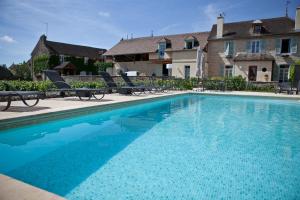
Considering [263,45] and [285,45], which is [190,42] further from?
[285,45]

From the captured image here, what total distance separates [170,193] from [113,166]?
1262 millimetres

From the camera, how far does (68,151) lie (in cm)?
478

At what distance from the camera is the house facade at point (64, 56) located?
40.5 metres

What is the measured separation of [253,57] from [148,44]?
16458mm

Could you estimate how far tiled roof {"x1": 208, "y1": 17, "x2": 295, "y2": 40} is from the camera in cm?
2748

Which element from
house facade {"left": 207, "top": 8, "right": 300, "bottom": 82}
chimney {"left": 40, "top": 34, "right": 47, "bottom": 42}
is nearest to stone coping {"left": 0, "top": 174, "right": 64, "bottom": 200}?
house facade {"left": 207, "top": 8, "right": 300, "bottom": 82}

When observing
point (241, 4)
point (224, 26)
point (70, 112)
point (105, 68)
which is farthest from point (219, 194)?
point (105, 68)

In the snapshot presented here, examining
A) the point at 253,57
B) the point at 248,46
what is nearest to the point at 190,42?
the point at 248,46

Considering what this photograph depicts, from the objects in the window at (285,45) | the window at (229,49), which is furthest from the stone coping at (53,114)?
the window at (285,45)

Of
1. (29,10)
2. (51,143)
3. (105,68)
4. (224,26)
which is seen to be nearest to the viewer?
(51,143)

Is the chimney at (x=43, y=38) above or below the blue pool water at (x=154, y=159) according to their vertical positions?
above

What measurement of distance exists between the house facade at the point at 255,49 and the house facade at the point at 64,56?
72.2ft

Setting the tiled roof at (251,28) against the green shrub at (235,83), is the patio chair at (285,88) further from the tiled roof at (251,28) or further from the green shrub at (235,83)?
the tiled roof at (251,28)

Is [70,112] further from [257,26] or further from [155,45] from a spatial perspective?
Result: [155,45]
